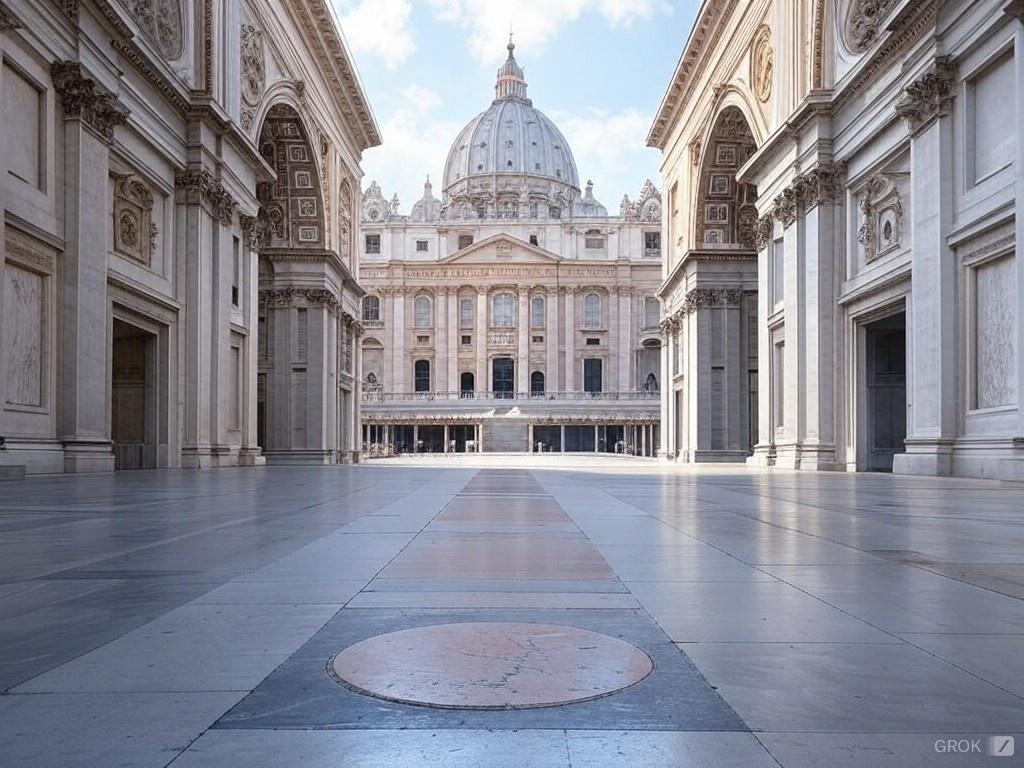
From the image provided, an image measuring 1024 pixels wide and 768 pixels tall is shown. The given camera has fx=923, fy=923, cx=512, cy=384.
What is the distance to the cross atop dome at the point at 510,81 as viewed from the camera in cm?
13450

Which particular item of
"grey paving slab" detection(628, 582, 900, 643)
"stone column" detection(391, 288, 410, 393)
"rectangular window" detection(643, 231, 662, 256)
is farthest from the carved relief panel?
"stone column" detection(391, 288, 410, 393)

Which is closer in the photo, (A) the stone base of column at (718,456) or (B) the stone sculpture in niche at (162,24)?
(B) the stone sculpture in niche at (162,24)

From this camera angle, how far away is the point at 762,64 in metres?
29.0

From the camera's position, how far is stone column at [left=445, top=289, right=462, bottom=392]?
87375 mm

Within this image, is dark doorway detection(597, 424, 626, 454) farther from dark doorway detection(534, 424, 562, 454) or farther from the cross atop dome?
the cross atop dome

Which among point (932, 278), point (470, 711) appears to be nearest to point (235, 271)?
point (932, 278)

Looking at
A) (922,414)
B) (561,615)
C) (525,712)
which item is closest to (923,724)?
Result: (525,712)

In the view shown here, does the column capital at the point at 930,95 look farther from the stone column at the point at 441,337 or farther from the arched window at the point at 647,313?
the stone column at the point at 441,337

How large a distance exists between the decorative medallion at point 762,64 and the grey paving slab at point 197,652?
2776cm

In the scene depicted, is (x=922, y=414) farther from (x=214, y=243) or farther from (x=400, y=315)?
(x=400, y=315)

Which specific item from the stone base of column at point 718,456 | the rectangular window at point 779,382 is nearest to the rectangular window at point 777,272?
the rectangular window at point 779,382

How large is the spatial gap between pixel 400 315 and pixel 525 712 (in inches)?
3389

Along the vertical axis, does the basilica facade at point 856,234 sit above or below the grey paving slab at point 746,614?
above

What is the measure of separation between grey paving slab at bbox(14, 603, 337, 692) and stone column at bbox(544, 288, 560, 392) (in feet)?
273
